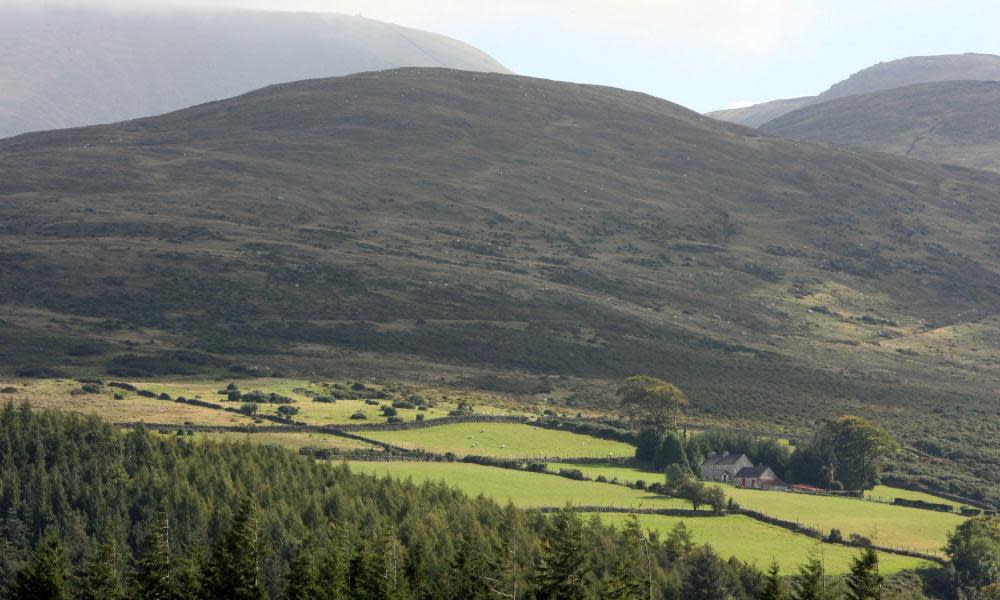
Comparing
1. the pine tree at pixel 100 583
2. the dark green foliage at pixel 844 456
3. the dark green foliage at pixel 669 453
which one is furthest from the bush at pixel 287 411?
the pine tree at pixel 100 583

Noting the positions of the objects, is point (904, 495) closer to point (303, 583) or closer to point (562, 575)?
point (562, 575)

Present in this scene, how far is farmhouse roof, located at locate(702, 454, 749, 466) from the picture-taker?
90.0 m

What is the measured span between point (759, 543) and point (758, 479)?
2220 cm

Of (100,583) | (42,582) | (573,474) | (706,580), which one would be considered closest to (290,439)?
(573,474)

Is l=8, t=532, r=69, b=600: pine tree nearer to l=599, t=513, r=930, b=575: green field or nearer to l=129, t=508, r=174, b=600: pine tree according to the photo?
l=129, t=508, r=174, b=600: pine tree

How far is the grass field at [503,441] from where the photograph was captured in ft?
284

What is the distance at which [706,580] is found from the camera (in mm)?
55781

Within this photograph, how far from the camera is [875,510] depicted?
7894cm

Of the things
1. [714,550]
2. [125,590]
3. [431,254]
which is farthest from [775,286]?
[125,590]

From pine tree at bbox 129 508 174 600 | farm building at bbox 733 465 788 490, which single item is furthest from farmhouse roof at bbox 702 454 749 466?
pine tree at bbox 129 508 174 600

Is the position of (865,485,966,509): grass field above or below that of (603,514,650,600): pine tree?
below

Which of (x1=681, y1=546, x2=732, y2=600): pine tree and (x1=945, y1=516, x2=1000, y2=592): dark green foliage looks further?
(x1=945, y1=516, x2=1000, y2=592): dark green foliage

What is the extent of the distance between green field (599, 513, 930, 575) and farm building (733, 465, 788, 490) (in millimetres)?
15490

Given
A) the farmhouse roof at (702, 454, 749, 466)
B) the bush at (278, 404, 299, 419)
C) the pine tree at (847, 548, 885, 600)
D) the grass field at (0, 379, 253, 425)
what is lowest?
the farmhouse roof at (702, 454, 749, 466)
